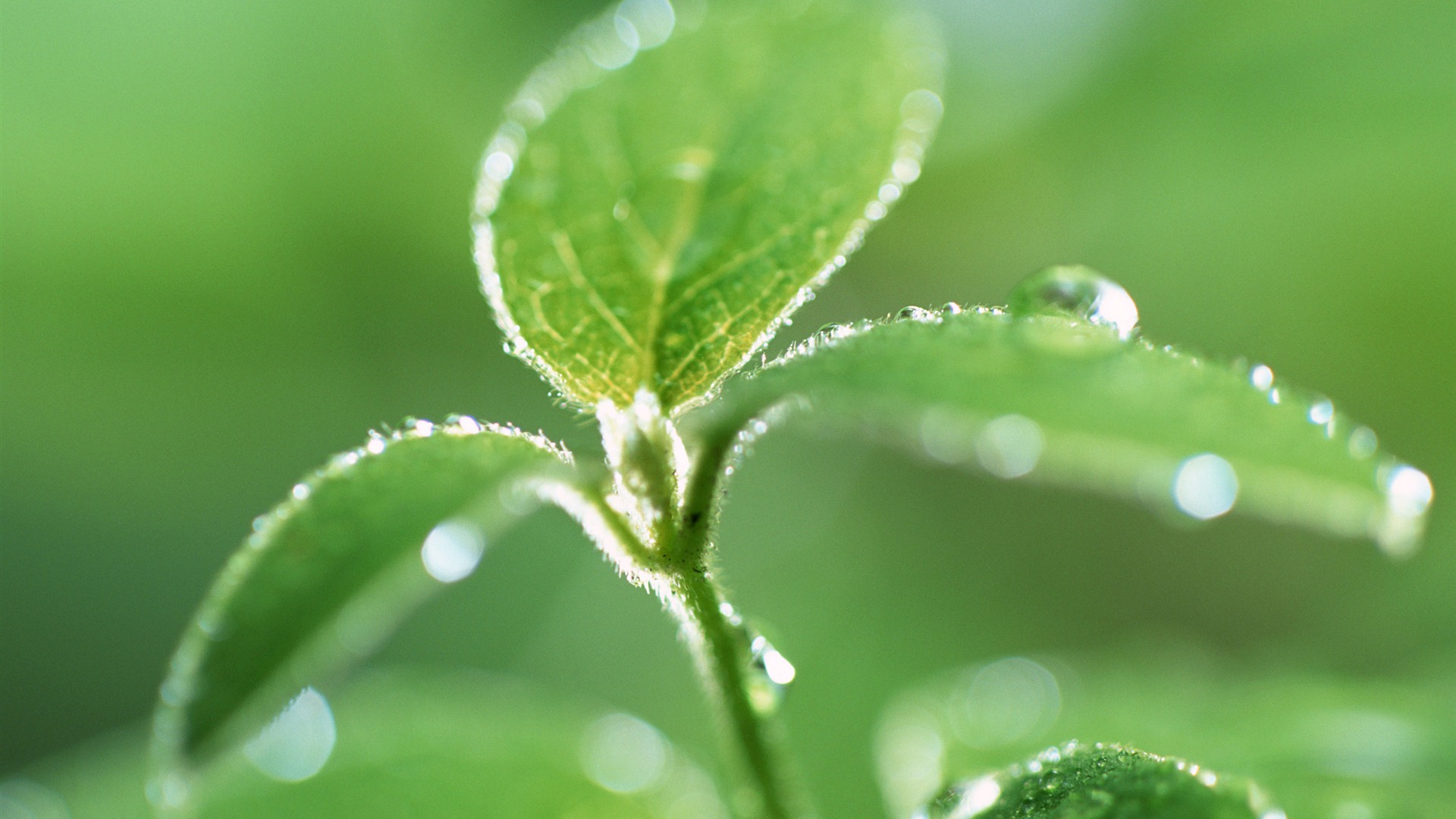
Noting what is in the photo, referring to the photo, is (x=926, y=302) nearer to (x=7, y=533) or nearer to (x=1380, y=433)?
(x=1380, y=433)

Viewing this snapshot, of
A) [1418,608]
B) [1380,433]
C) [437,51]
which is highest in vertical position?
[437,51]

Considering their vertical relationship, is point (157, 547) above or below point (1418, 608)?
above

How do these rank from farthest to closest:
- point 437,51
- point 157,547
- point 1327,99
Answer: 1. point 437,51
2. point 157,547
3. point 1327,99

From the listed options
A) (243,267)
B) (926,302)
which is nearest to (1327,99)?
(926,302)

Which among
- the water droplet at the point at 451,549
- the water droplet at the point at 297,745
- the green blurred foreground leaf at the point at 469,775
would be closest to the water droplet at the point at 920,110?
the water droplet at the point at 451,549

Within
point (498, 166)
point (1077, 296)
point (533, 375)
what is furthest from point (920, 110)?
point (533, 375)

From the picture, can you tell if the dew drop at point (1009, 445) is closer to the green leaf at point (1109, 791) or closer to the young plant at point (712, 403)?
the young plant at point (712, 403)

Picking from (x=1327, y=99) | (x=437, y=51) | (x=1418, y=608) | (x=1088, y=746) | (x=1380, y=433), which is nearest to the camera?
(x=1088, y=746)

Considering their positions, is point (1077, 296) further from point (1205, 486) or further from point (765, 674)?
point (765, 674)
